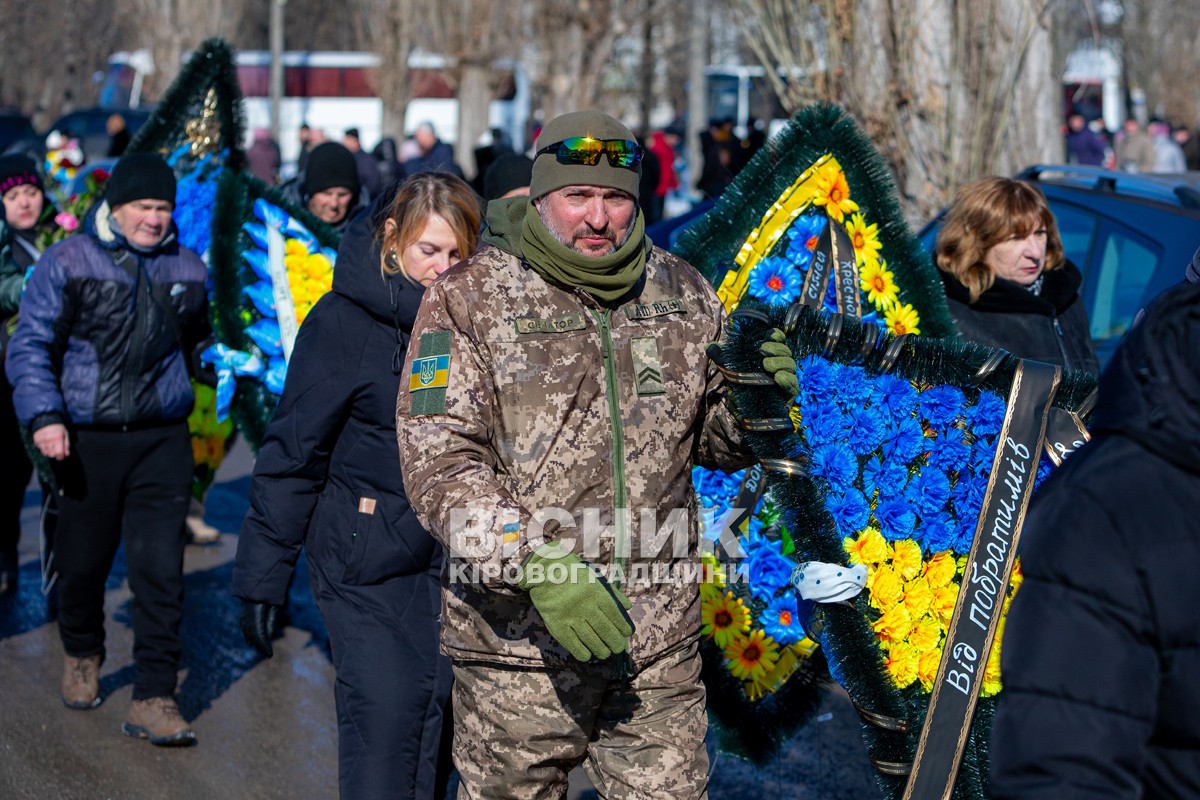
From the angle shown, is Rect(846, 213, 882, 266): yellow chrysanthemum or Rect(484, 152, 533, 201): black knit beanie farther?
Rect(484, 152, 533, 201): black knit beanie

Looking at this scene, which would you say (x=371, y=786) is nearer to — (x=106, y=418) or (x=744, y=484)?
(x=744, y=484)

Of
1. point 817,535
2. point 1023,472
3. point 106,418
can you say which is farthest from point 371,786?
point 106,418

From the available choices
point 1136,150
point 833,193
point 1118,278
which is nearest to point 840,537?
point 833,193

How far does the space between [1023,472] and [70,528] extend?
329 cm

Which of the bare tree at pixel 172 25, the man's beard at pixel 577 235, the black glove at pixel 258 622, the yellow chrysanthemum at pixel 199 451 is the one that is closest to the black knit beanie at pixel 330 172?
the yellow chrysanthemum at pixel 199 451

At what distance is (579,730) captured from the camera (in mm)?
2918

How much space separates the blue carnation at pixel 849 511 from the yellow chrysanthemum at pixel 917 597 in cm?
17

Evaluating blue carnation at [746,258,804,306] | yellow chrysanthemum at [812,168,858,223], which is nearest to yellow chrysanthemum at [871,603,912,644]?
blue carnation at [746,258,804,306]

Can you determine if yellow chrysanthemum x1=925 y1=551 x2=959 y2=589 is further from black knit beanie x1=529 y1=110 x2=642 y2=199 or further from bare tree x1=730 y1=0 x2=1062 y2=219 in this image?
bare tree x1=730 y1=0 x2=1062 y2=219

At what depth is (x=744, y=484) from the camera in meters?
4.12

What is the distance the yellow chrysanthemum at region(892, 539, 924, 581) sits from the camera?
324 centimetres

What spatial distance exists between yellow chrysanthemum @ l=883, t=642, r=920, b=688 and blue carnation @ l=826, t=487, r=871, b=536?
0.27 metres

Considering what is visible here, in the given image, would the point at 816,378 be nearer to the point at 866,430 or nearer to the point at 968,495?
the point at 866,430

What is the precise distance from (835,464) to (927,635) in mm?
427
